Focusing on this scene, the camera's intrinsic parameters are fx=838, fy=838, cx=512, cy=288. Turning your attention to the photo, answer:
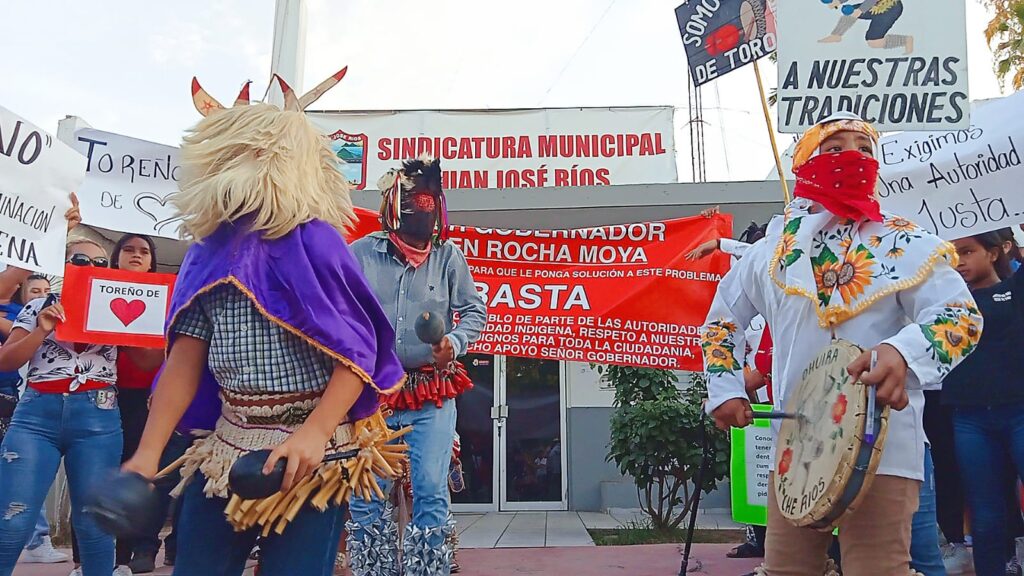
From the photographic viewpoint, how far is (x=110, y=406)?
384 centimetres

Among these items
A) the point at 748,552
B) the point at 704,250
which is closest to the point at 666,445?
the point at 748,552

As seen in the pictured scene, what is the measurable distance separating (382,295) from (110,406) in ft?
4.54

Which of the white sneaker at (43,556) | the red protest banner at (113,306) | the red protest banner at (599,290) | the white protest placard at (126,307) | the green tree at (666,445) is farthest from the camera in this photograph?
the green tree at (666,445)

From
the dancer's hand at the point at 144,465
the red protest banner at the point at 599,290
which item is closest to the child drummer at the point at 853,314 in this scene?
the dancer's hand at the point at 144,465

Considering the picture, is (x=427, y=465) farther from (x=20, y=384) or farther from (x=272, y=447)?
(x=20, y=384)

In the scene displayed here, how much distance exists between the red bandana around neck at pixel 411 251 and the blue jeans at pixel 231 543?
1824mm

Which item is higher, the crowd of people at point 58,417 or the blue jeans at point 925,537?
the crowd of people at point 58,417

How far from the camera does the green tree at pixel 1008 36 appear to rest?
17.9m

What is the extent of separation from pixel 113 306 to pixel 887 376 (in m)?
3.70

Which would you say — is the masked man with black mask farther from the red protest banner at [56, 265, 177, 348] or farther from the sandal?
the sandal

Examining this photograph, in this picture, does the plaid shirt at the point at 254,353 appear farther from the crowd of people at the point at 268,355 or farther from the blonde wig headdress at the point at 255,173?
the blonde wig headdress at the point at 255,173

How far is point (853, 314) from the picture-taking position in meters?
2.42

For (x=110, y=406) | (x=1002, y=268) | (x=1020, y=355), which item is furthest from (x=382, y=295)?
(x=1002, y=268)

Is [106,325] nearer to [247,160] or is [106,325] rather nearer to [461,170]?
[247,160]
